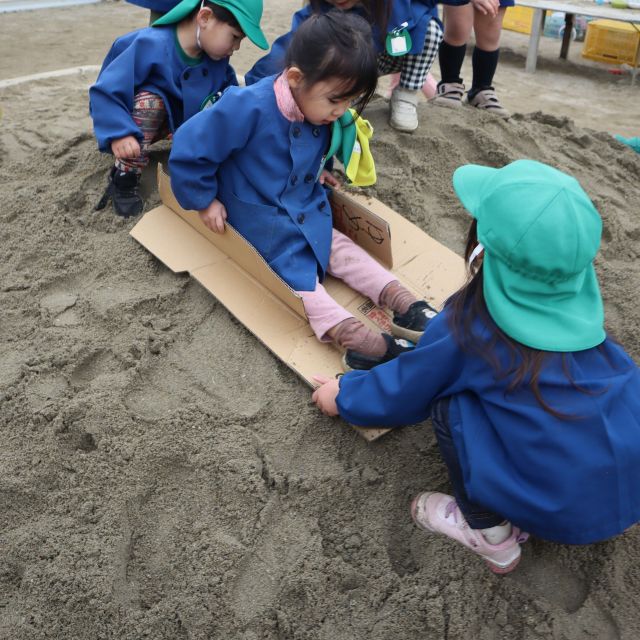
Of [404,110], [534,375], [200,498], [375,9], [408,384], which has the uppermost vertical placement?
[375,9]

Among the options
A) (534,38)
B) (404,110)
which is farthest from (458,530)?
(534,38)

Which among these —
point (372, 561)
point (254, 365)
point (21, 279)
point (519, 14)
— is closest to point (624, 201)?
point (254, 365)

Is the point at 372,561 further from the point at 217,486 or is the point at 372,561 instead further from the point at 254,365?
the point at 254,365

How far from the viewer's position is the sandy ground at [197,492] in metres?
1.44

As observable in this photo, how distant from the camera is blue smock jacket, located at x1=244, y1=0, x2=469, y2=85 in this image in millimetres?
2613

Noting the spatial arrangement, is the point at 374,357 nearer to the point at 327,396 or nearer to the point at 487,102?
the point at 327,396

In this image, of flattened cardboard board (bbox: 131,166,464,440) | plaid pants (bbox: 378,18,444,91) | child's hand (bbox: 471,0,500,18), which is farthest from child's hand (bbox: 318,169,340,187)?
child's hand (bbox: 471,0,500,18)

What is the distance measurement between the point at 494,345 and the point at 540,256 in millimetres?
208

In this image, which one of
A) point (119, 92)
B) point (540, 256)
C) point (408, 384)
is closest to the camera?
point (540, 256)

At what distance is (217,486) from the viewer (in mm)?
1643

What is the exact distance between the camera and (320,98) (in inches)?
75.3

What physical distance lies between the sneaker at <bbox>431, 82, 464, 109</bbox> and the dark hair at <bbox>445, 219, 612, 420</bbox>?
6.92ft

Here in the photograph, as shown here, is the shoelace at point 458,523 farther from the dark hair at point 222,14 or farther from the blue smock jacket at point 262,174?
the dark hair at point 222,14

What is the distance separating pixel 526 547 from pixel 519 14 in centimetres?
630
